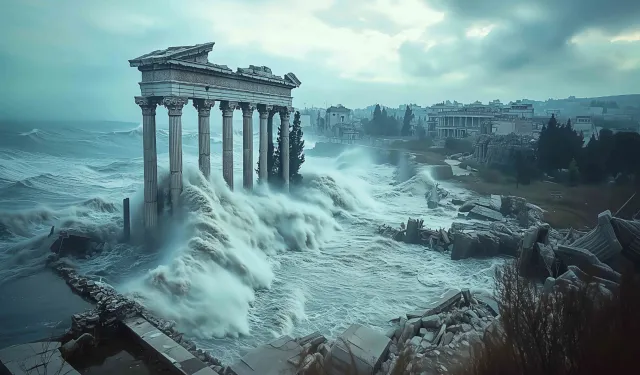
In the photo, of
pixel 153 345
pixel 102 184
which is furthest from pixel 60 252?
pixel 102 184

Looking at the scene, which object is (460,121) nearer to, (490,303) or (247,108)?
(247,108)

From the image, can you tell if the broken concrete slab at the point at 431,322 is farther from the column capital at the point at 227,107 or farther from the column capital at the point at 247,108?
the column capital at the point at 247,108

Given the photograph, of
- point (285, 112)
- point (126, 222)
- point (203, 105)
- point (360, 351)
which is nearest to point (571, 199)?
point (285, 112)

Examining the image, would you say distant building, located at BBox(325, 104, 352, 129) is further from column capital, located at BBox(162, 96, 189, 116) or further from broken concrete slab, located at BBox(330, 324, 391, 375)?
broken concrete slab, located at BBox(330, 324, 391, 375)

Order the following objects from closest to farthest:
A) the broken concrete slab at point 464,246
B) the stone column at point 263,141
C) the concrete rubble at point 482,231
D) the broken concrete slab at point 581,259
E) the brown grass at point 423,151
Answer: the broken concrete slab at point 581,259, the broken concrete slab at point 464,246, the concrete rubble at point 482,231, the stone column at point 263,141, the brown grass at point 423,151

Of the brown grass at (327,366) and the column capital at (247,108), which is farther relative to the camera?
the column capital at (247,108)

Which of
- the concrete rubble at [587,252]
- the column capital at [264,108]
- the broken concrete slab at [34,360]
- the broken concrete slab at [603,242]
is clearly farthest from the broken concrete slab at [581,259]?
the column capital at [264,108]
